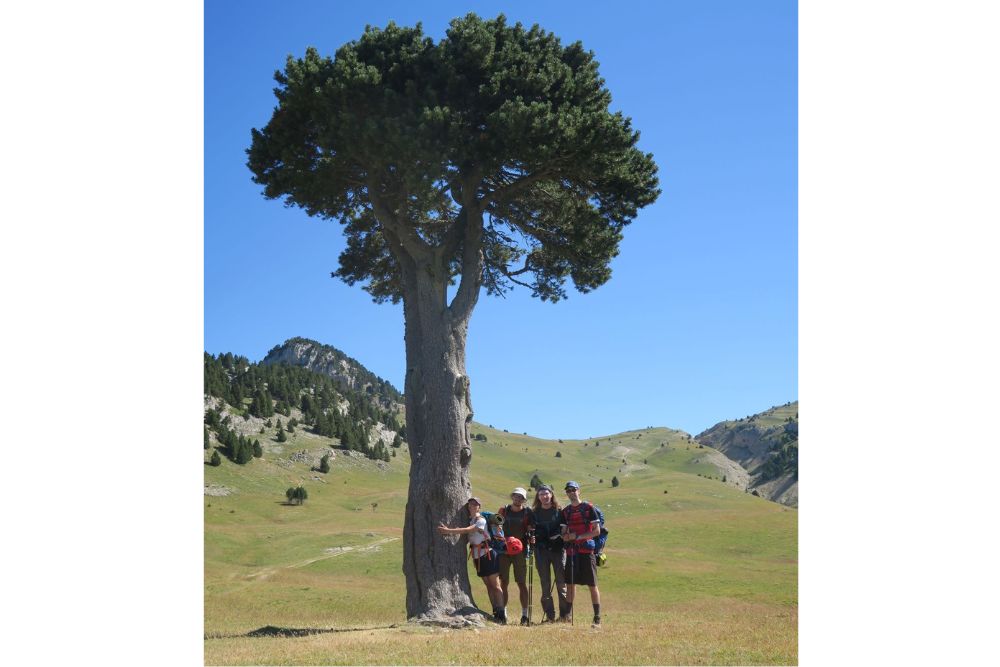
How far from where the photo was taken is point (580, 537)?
51.5 ft

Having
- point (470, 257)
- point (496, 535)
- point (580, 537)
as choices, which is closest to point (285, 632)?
point (496, 535)

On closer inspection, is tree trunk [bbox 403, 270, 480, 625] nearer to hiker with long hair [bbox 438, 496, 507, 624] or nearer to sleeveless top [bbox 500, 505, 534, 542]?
hiker with long hair [bbox 438, 496, 507, 624]

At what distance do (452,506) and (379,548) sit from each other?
3005cm

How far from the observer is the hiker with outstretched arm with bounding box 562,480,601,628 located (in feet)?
51.6

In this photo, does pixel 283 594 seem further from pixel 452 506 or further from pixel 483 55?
pixel 483 55

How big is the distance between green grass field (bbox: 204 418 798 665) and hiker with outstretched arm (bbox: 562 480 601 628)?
107 cm

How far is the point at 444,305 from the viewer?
779 inches

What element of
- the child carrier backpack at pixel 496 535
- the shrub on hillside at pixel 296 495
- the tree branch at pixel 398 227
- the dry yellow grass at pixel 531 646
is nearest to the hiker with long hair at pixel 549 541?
the child carrier backpack at pixel 496 535

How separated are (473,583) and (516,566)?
2229 centimetres

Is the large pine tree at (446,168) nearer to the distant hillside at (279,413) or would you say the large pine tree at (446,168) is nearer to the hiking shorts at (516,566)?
the hiking shorts at (516,566)

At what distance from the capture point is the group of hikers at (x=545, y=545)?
1581 centimetres
